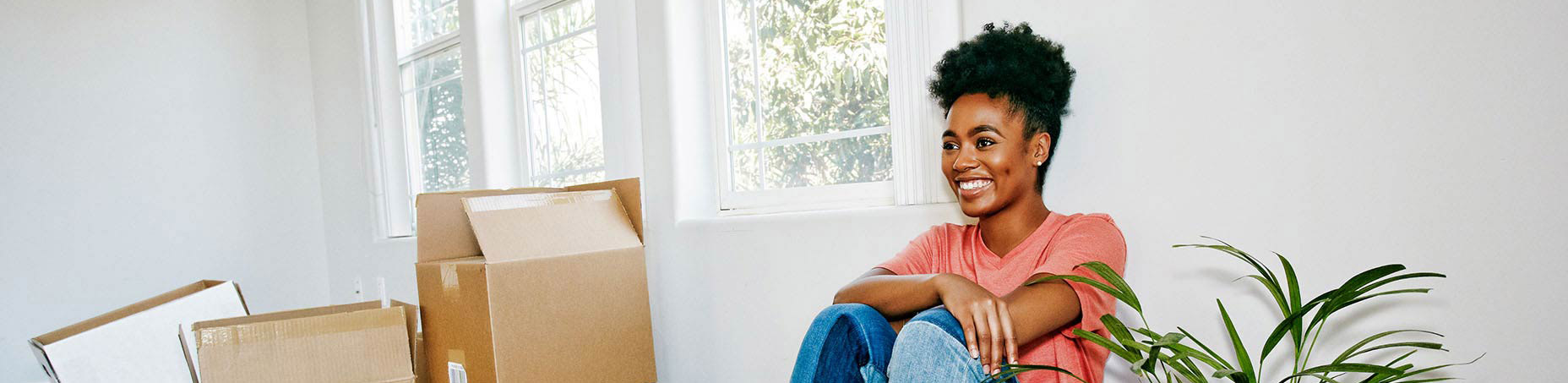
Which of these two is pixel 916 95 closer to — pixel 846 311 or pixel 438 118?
pixel 846 311

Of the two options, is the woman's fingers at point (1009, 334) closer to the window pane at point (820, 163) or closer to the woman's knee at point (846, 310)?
the woman's knee at point (846, 310)

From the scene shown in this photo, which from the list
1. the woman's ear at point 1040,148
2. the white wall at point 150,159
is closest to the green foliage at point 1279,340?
the woman's ear at point 1040,148

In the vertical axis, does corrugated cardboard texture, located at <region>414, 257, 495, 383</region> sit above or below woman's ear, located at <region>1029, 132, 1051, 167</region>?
below

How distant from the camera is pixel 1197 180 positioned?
48.2 inches

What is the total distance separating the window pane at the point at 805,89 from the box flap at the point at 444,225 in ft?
1.64

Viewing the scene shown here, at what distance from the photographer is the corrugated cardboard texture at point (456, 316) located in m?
1.70

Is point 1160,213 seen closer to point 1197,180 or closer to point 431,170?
point 1197,180

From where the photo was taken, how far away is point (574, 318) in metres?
1.81

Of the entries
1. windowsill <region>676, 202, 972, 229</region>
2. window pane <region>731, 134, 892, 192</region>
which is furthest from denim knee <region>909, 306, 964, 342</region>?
window pane <region>731, 134, 892, 192</region>

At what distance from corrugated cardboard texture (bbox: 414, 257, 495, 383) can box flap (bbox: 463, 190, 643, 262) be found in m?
0.06

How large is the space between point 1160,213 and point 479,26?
2.30 meters

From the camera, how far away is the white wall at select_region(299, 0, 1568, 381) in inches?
38.8

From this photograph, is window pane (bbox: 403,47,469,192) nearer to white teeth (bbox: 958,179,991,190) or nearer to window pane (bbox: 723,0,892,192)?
window pane (bbox: 723,0,892,192)

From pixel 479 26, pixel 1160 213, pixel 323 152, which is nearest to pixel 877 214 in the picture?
pixel 1160 213
